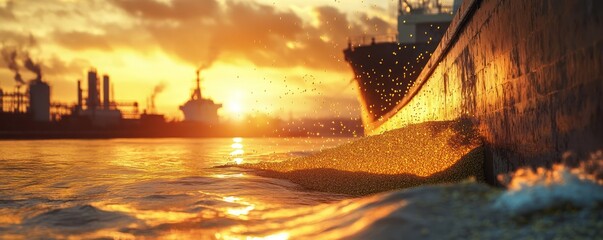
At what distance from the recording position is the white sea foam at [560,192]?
300 centimetres

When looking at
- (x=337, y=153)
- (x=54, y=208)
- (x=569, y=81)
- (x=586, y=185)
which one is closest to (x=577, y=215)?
(x=586, y=185)

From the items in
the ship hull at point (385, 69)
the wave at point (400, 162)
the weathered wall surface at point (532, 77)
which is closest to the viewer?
the weathered wall surface at point (532, 77)

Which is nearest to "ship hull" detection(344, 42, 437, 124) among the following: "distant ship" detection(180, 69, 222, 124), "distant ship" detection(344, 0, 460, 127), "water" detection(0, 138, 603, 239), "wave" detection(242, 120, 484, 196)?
"distant ship" detection(344, 0, 460, 127)

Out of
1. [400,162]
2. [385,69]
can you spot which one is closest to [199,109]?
[385,69]

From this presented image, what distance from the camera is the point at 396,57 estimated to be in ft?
89.8

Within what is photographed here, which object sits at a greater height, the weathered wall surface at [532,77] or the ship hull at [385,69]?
the ship hull at [385,69]

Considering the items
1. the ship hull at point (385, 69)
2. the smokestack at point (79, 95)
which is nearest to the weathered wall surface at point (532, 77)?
the ship hull at point (385, 69)

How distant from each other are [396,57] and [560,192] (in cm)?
2475

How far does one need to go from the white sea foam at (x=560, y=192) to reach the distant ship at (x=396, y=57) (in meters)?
23.6

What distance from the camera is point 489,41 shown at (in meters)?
6.22

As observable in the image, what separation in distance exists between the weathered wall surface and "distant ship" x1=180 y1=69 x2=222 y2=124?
394ft

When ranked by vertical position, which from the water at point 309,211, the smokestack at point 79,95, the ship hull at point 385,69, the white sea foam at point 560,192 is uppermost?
the smokestack at point 79,95

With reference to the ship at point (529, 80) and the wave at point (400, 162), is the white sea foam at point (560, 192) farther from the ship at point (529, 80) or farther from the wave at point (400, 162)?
the wave at point (400, 162)

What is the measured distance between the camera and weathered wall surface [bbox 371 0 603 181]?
135 inches
